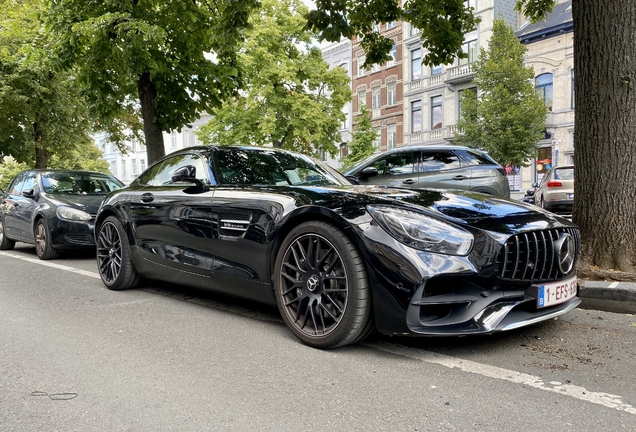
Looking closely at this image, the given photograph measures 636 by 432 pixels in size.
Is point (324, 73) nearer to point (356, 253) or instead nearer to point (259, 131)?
point (259, 131)

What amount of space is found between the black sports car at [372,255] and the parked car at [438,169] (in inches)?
196

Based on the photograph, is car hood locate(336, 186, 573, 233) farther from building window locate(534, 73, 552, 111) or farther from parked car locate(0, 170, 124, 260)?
building window locate(534, 73, 552, 111)

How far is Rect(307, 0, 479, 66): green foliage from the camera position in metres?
8.70

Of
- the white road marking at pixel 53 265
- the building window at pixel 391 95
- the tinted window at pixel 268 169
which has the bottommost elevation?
the white road marking at pixel 53 265

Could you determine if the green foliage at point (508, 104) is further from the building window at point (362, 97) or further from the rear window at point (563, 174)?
the building window at point (362, 97)

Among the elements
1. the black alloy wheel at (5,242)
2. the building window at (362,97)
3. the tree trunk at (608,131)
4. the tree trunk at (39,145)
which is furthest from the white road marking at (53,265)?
the building window at (362,97)

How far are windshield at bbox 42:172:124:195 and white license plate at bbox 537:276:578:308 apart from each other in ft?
24.9

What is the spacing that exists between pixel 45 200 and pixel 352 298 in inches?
285

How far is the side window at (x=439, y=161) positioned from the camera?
30.0 ft

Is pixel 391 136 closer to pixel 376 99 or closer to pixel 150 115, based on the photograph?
pixel 376 99

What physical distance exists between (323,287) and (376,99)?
123ft

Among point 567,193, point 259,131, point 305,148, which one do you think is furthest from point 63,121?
point 567,193

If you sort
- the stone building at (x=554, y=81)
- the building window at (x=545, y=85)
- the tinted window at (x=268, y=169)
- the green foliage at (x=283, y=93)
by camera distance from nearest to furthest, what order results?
the tinted window at (x=268, y=169) → the green foliage at (x=283, y=93) → the stone building at (x=554, y=81) → the building window at (x=545, y=85)

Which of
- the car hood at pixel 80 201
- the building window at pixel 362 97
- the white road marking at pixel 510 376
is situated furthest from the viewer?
the building window at pixel 362 97
